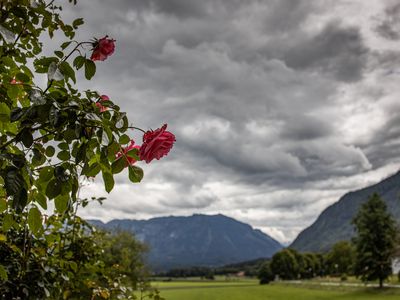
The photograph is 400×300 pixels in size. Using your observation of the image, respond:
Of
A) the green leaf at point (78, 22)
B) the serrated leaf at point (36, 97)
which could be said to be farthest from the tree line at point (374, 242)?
the serrated leaf at point (36, 97)

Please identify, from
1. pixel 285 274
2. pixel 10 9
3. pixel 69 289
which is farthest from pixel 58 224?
pixel 285 274

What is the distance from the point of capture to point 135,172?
67.5 inches

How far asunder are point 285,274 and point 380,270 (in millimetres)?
70369

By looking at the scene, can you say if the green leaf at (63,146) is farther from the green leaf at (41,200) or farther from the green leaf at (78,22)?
the green leaf at (78,22)

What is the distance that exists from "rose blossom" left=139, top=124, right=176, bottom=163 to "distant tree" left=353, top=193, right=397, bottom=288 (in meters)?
55.2

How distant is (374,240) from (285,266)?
222 feet

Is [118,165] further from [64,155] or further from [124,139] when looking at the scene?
[64,155]

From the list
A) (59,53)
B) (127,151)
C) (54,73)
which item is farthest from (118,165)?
(59,53)

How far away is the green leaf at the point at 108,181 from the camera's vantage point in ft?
5.57

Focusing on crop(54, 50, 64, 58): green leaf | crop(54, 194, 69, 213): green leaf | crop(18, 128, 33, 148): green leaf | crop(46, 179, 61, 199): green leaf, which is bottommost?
crop(54, 194, 69, 213): green leaf

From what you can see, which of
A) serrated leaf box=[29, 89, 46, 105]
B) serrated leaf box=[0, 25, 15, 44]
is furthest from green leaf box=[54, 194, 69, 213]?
serrated leaf box=[0, 25, 15, 44]

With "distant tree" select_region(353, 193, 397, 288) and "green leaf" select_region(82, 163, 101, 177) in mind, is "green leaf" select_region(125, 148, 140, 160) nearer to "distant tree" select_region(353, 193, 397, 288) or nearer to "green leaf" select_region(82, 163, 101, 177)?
"green leaf" select_region(82, 163, 101, 177)

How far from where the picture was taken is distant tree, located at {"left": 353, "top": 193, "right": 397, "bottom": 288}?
51500 mm

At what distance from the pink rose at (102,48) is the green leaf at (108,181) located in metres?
0.71
